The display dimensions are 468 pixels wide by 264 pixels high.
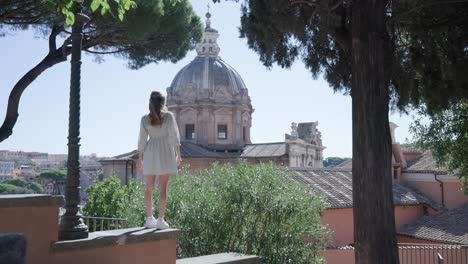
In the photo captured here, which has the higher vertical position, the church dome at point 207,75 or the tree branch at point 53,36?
the church dome at point 207,75

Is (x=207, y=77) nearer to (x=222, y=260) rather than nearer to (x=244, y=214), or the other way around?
(x=244, y=214)

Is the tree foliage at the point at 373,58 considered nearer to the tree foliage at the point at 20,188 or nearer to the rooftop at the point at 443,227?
the tree foliage at the point at 20,188

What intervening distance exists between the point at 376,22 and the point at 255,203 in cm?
609

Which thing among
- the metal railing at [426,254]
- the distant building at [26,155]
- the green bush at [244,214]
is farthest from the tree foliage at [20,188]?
the distant building at [26,155]

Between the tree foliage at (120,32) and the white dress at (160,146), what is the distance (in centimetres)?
542

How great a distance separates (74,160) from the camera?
4883mm

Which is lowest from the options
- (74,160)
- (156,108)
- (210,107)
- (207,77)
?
(74,160)

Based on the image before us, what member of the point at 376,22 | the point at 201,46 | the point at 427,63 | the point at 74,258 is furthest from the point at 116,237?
the point at 201,46

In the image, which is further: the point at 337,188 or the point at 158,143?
the point at 337,188

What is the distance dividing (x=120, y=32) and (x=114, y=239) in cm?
860

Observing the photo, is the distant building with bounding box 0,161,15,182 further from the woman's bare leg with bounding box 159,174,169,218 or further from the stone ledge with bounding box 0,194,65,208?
the stone ledge with bounding box 0,194,65,208

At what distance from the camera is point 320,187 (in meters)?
26.5

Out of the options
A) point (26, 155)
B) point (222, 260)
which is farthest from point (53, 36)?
point (26, 155)

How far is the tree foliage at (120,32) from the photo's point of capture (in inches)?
453
